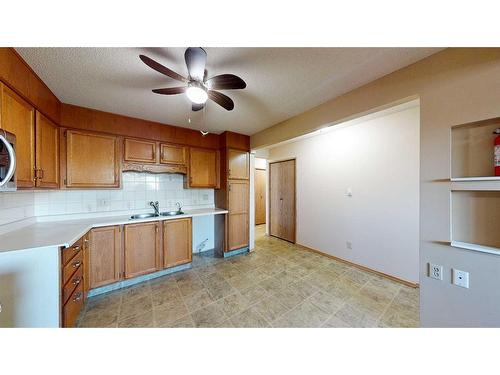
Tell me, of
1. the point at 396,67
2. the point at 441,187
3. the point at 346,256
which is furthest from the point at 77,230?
the point at 346,256

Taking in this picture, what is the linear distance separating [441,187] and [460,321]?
2.76 ft

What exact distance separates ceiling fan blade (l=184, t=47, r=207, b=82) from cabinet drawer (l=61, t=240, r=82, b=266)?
1.70 metres

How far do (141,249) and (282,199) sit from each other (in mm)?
2889

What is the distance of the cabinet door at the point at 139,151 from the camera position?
238 cm

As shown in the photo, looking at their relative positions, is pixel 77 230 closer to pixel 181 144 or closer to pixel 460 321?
pixel 181 144

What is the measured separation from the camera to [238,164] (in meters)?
3.27

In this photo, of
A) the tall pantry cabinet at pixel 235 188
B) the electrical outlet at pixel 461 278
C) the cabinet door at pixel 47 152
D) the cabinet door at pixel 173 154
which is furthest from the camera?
the tall pantry cabinet at pixel 235 188

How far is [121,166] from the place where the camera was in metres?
2.35

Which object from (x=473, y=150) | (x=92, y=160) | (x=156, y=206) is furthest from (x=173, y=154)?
(x=473, y=150)

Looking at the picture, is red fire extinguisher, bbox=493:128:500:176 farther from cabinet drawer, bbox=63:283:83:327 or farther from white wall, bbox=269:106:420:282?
cabinet drawer, bbox=63:283:83:327

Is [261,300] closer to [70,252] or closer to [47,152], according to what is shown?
[70,252]

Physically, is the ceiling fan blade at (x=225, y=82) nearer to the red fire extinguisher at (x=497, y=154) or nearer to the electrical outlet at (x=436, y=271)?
the red fire extinguisher at (x=497, y=154)

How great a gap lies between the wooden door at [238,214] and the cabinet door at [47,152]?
85.4 inches

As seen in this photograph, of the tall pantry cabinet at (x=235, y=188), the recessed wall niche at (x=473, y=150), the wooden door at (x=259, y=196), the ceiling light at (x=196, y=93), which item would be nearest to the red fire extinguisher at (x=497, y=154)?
the recessed wall niche at (x=473, y=150)
